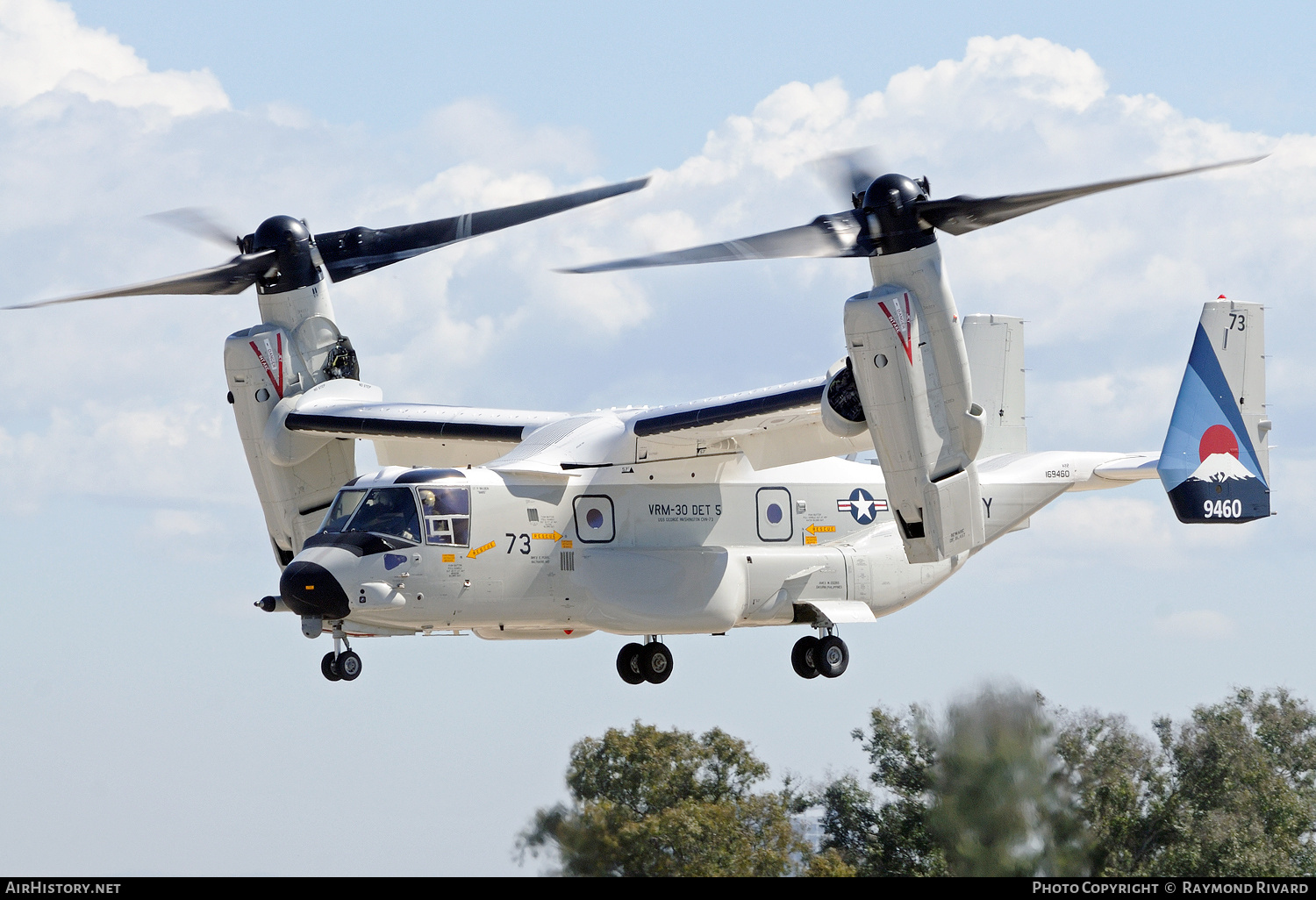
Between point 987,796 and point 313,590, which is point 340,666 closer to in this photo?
point 313,590

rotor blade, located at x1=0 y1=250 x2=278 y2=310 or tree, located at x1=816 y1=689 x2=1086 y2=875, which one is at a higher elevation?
rotor blade, located at x1=0 y1=250 x2=278 y2=310

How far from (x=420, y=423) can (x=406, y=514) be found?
3.27 m

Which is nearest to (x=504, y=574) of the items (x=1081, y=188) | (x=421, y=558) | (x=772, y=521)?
(x=421, y=558)

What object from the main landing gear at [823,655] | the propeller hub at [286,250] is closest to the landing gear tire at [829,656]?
the main landing gear at [823,655]

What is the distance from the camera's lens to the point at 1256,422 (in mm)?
18938

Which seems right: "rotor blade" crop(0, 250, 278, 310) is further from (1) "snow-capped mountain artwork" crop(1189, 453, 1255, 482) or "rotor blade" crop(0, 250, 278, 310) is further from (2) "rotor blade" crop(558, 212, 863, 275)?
(1) "snow-capped mountain artwork" crop(1189, 453, 1255, 482)

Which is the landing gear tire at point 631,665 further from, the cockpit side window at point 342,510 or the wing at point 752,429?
the cockpit side window at point 342,510

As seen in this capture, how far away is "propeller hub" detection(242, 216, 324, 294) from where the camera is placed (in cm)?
2066

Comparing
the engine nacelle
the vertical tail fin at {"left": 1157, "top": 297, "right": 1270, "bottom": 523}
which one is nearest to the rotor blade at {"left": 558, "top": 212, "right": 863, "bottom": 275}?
the engine nacelle

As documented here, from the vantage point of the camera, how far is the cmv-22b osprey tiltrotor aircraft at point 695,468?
51.8ft

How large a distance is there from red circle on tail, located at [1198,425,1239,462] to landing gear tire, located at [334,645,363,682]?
10236 millimetres
